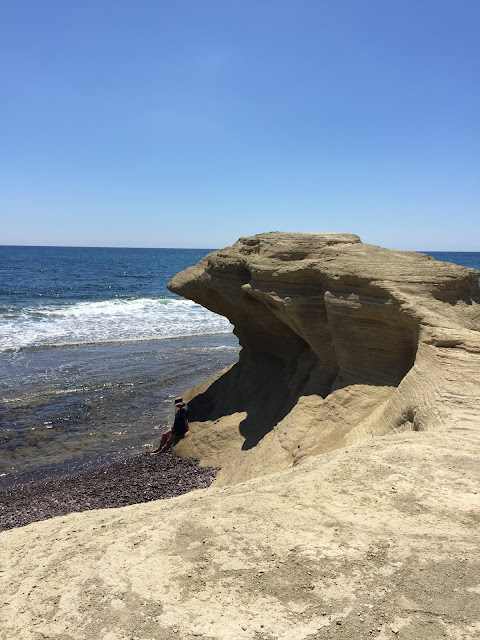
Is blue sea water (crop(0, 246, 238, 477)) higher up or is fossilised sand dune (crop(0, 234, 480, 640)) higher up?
fossilised sand dune (crop(0, 234, 480, 640))

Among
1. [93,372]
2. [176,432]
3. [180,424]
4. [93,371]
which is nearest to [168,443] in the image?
[176,432]

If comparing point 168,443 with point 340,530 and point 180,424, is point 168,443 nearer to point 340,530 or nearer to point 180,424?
point 180,424

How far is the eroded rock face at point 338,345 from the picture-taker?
6.76 metres

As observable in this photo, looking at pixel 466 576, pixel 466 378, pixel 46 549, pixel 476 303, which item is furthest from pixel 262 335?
pixel 466 576

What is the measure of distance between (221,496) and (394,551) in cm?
187

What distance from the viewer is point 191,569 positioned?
11.6 ft

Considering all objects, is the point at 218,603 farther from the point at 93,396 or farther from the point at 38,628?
the point at 93,396

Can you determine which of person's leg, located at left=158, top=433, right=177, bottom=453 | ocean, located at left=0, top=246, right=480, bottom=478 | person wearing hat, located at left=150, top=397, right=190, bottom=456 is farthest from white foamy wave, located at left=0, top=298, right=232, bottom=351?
person's leg, located at left=158, top=433, right=177, bottom=453

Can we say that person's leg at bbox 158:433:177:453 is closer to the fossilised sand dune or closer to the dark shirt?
the dark shirt

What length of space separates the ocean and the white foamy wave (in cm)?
5

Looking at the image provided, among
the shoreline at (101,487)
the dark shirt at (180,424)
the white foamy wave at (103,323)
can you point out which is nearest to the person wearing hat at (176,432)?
the dark shirt at (180,424)

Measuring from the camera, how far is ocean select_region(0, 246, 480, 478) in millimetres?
11820

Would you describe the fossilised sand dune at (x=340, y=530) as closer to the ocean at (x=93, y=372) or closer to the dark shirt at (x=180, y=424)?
the dark shirt at (x=180, y=424)

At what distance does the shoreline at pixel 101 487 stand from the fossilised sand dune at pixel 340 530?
177 centimetres
